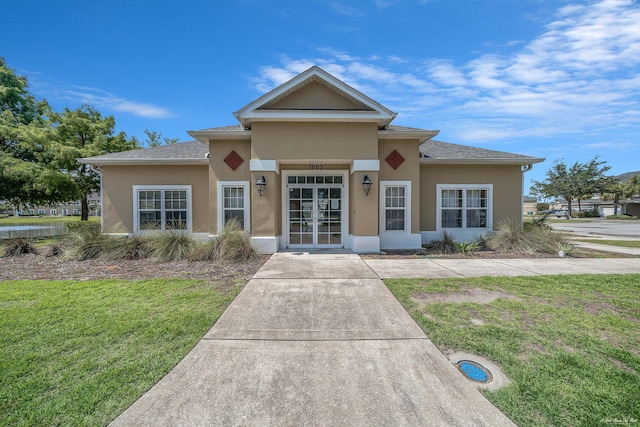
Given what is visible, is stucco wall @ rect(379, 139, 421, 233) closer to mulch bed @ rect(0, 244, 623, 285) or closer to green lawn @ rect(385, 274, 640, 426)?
mulch bed @ rect(0, 244, 623, 285)

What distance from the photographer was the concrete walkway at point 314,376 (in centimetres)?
234

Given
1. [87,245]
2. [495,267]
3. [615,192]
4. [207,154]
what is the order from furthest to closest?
[615,192] → [207,154] → [87,245] → [495,267]

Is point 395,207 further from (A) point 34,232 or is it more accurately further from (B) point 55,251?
(A) point 34,232

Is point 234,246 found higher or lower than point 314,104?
lower

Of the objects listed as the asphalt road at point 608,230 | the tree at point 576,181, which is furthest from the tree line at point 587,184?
the asphalt road at point 608,230

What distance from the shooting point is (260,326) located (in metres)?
4.04

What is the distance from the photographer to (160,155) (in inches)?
457

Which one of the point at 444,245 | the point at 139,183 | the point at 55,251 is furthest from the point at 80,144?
the point at 444,245

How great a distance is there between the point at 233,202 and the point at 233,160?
1.57 metres

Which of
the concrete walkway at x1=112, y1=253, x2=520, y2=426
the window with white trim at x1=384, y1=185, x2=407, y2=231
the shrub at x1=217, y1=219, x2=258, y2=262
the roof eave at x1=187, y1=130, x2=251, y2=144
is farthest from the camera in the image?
the window with white trim at x1=384, y1=185, x2=407, y2=231


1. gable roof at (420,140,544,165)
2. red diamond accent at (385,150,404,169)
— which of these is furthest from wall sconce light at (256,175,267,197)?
gable roof at (420,140,544,165)

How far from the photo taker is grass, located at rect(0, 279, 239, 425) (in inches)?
96.0

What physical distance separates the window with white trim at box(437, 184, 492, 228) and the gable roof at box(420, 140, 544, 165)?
1.09 metres

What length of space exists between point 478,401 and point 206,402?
2.48 m
